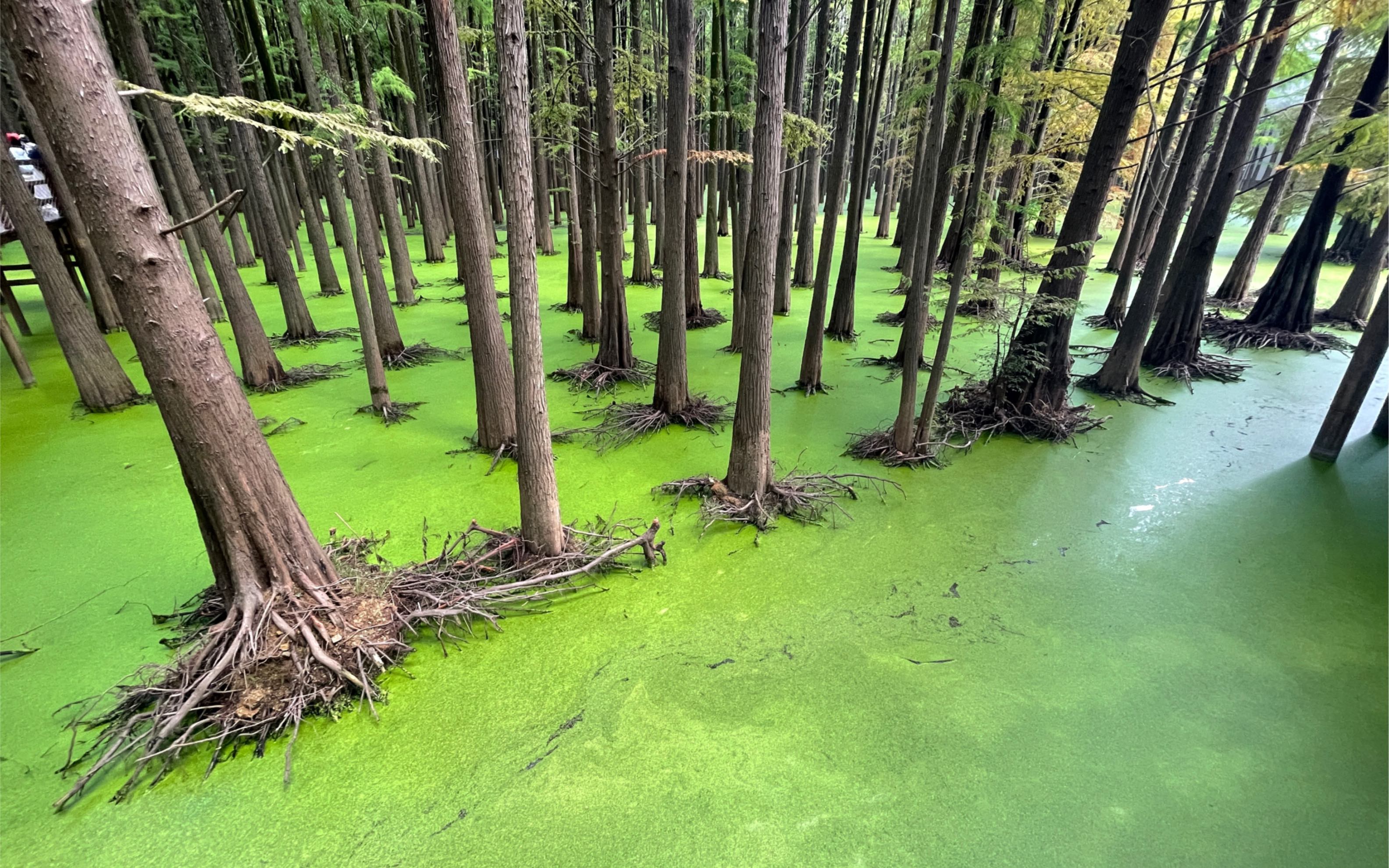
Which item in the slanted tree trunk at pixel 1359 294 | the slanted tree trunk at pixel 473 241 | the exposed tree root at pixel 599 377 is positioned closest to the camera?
the slanted tree trunk at pixel 473 241

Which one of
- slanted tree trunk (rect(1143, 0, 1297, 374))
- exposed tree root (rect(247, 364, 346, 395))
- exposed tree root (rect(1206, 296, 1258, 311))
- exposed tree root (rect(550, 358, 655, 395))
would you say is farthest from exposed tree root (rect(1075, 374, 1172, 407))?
exposed tree root (rect(247, 364, 346, 395))

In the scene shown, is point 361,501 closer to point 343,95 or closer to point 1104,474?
point 343,95

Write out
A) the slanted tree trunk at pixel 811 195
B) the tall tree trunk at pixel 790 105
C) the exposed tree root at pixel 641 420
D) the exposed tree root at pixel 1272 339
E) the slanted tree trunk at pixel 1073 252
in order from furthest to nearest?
1. the slanted tree trunk at pixel 811 195
2. the exposed tree root at pixel 1272 339
3. the tall tree trunk at pixel 790 105
4. the exposed tree root at pixel 641 420
5. the slanted tree trunk at pixel 1073 252

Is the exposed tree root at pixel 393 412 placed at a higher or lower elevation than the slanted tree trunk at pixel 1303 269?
lower

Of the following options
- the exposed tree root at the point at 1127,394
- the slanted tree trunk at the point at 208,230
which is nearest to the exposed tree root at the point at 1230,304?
the exposed tree root at the point at 1127,394

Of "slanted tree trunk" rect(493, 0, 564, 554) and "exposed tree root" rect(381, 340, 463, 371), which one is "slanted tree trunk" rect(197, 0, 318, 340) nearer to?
"exposed tree root" rect(381, 340, 463, 371)

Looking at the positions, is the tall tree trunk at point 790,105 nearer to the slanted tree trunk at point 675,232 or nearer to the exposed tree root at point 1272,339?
the slanted tree trunk at point 675,232

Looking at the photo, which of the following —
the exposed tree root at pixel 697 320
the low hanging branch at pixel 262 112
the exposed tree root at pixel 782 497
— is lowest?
the exposed tree root at pixel 782 497

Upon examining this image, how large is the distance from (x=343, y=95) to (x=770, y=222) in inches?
180

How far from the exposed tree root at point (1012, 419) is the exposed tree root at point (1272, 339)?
4.28 meters

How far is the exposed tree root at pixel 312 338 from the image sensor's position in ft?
25.6

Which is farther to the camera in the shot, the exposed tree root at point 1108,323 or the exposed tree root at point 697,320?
the exposed tree root at point 1108,323

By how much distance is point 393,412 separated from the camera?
19.1ft

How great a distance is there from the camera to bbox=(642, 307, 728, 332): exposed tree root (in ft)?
29.1
